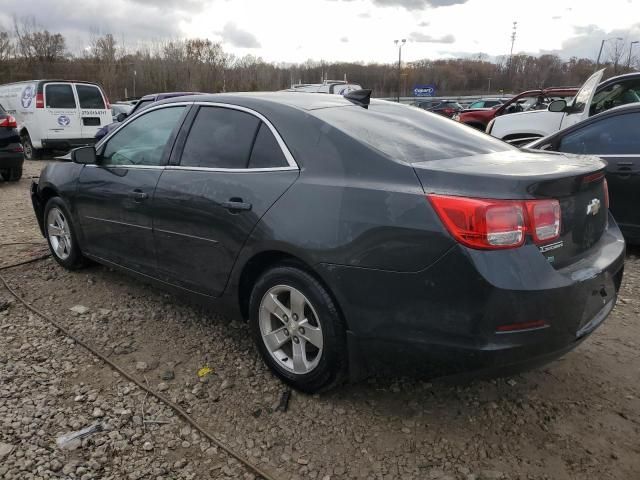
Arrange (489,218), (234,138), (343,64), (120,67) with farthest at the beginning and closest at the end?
(343,64) → (120,67) → (234,138) → (489,218)

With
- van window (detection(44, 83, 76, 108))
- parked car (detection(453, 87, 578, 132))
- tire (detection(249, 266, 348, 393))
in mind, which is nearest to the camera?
tire (detection(249, 266, 348, 393))

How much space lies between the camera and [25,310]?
3867mm

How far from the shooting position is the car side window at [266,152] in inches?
108

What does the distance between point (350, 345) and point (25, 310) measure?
276 centimetres

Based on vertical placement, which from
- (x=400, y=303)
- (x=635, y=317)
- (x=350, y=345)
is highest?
(x=400, y=303)

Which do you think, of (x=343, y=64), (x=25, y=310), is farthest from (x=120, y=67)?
(x=25, y=310)

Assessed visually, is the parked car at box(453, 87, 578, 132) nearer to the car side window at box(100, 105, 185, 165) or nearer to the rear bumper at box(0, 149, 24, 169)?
the car side window at box(100, 105, 185, 165)

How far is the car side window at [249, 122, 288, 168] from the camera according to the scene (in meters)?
2.75

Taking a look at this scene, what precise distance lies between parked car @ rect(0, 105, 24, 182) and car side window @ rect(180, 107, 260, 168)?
23.7ft

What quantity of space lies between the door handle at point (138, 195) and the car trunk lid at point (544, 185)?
6.39ft

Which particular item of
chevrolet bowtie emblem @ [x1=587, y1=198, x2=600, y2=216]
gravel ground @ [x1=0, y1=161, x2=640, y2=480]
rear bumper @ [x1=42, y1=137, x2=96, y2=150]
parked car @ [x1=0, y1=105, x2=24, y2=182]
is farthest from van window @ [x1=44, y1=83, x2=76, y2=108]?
chevrolet bowtie emblem @ [x1=587, y1=198, x2=600, y2=216]

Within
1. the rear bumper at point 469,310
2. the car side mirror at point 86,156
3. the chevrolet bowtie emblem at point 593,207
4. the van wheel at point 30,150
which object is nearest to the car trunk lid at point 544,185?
the chevrolet bowtie emblem at point 593,207

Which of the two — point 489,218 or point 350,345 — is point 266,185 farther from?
point 489,218

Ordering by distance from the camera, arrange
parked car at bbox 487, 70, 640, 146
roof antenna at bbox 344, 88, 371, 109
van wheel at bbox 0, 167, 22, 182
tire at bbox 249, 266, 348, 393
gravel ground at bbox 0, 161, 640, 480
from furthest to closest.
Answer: van wheel at bbox 0, 167, 22, 182
parked car at bbox 487, 70, 640, 146
roof antenna at bbox 344, 88, 371, 109
tire at bbox 249, 266, 348, 393
gravel ground at bbox 0, 161, 640, 480
